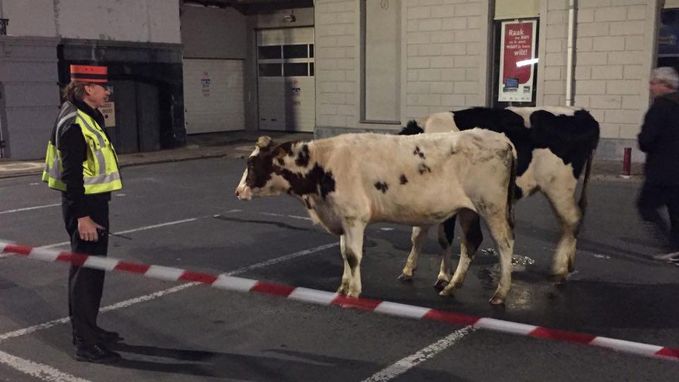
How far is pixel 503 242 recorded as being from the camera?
20.0 ft

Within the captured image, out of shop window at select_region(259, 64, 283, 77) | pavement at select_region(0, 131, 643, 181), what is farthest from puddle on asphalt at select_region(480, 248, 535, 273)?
shop window at select_region(259, 64, 283, 77)

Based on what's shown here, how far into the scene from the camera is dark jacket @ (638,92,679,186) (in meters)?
6.71

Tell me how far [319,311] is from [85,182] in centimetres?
236

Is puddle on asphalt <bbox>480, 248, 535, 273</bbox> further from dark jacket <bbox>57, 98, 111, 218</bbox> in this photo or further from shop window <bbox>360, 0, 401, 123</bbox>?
shop window <bbox>360, 0, 401, 123</bbox>

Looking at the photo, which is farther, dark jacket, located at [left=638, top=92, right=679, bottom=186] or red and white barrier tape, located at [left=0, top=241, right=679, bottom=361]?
dark jacket, located at [left=638, top=92, right=679, bottom=186]

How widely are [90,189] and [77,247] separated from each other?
18.3 inches

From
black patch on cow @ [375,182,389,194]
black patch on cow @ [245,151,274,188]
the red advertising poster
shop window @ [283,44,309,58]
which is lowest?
black patch on cow @ [375,182,389,194]

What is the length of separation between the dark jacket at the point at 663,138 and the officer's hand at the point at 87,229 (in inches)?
209

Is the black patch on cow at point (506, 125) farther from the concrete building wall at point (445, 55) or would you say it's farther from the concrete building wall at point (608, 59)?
the concrete building wall at point (445, 55)

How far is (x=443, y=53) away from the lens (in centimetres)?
1861

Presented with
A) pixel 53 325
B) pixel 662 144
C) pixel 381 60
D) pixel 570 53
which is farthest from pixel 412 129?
pixel 381 60

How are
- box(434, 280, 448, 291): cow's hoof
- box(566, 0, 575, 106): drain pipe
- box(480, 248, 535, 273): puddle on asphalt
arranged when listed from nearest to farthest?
box(434, 280, 448, 291): cow's hoof < box(480, 248, 535, 273): puddle on asphalt < box(566, 0, 575, 106): drain pipe

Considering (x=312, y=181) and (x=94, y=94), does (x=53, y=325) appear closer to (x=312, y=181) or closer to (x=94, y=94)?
(x=94, y=94)

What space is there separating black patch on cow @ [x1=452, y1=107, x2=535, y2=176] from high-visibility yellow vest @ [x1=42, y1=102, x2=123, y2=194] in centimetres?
353
